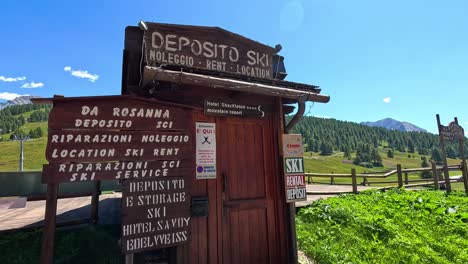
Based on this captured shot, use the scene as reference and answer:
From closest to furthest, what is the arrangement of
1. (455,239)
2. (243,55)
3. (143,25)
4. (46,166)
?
(46,166)
(143,25)
(243,55)
(455,239)

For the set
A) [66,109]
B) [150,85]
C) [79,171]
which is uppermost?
[150,85]

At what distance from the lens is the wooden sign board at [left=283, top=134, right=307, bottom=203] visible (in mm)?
5449

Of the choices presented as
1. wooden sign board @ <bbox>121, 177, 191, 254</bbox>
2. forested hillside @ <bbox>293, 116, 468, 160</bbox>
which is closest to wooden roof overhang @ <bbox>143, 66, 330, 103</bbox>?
wooden sign board @ <bbox>121, 177, 191, 254</bbox>

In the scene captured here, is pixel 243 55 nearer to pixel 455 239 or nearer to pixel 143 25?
pixel 143 25

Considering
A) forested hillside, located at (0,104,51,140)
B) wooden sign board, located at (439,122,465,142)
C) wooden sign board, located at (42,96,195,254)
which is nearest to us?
wooden sign board, located at (42,96,195,254)

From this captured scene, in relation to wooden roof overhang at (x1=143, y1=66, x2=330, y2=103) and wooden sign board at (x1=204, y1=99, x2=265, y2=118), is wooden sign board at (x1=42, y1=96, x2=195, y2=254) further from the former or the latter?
wooden sign board at (x1=204, y1=99, x2=265, y2=118)

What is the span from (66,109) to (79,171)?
0.76m

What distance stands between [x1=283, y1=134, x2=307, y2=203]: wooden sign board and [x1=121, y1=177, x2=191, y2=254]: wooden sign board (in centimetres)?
194

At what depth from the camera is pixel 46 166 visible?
3.50m

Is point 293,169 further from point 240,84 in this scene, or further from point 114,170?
point 114,170

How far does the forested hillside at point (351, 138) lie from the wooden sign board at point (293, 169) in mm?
161410

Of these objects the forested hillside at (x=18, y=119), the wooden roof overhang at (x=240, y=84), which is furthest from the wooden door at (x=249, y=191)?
the forested hillside at (x=18, y=119)

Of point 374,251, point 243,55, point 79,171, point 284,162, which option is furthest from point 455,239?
point 79,171

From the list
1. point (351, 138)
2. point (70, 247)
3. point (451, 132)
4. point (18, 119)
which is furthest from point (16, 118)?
point (451, 132)
